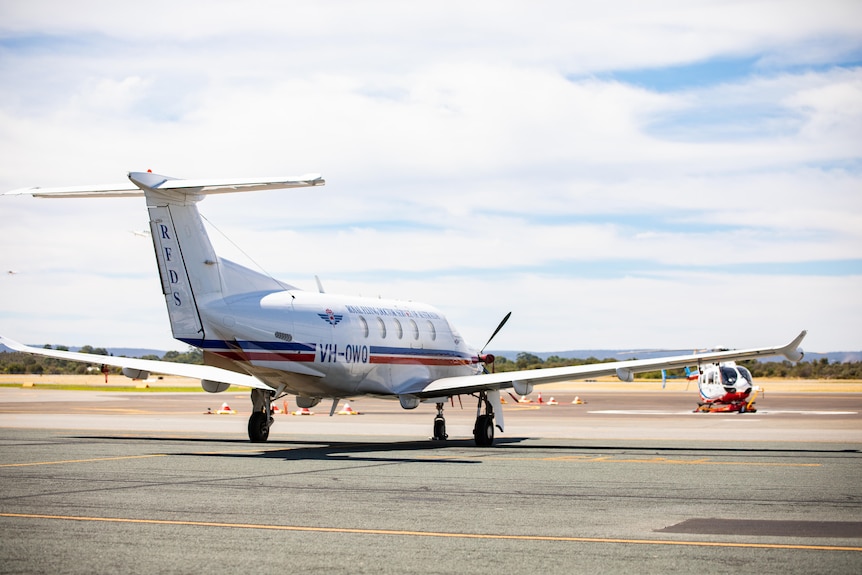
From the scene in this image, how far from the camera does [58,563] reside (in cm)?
967

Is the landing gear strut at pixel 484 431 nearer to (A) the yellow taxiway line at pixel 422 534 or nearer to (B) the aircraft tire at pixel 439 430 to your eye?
(B) the aircraft tire at pixel 439 430

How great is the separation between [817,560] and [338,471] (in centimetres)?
1071

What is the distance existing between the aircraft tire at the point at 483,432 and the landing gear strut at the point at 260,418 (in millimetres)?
5593

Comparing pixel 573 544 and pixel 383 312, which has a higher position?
pixel 383 312

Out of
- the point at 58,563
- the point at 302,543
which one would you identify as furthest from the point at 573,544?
the point at 58,563

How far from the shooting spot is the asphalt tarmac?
9984 mm

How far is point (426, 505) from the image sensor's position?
1405 cm

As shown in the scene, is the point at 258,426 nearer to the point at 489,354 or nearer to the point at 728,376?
the point at 489,354

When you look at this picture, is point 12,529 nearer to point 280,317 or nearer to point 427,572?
point 427,572

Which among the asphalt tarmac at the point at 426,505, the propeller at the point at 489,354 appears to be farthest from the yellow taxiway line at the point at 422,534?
the propeller at the point at 489,354

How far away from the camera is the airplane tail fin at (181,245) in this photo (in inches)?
906

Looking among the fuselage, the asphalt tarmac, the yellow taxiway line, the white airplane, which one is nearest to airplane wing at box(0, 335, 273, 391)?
the white airplane

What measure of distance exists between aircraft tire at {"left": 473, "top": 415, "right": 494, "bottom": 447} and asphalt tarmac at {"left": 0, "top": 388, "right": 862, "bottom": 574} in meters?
0.71

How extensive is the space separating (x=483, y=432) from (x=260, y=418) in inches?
239
